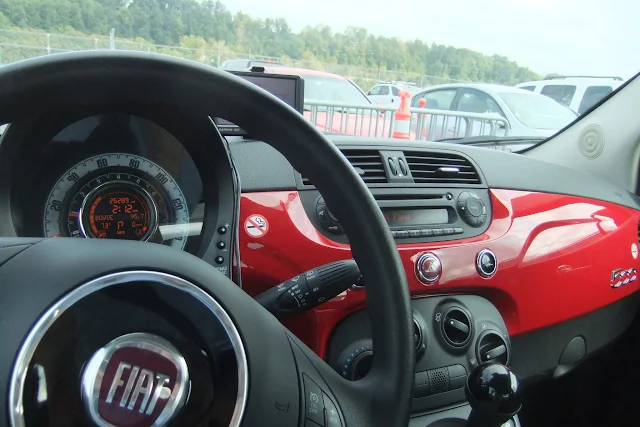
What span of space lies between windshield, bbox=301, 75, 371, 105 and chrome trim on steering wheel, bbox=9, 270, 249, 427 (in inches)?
66.8

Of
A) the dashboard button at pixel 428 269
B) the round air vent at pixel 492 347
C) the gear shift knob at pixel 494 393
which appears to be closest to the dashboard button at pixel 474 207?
the dashboard button at pixel 428 269

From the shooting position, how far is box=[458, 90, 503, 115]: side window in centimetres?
349

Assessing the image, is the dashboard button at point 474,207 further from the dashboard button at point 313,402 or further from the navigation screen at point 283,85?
the dashboard button at point 313,402

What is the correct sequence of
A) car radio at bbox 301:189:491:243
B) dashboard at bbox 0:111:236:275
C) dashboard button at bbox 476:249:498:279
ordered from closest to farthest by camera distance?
1. dashboard at bbox 0:111:236:275
2. car radio at bbox 301:189:491:243
3. dashboard button at bbox 476:249:498:279

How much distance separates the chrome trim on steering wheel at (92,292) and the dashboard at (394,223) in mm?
334

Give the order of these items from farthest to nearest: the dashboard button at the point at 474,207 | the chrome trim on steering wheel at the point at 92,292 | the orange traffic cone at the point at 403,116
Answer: the orange traffic cone at the point at 403,116
the dashboard button at the point at 474,207
the chrome trim on steering wheel at the point at 92,292

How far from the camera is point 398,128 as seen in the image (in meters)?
3.25

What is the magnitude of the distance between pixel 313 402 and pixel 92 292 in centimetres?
33

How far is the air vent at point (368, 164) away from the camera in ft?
5.34

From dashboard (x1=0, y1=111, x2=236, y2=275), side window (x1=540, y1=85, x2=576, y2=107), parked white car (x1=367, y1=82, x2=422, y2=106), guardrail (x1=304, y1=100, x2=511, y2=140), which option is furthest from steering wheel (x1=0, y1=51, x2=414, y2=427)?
side window (x1=540, y1=85, x2=576, y2=107)

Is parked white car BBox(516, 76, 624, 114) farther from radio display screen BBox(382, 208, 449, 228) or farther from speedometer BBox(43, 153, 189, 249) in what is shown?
speedometer BBox(43, 153, 189, 249)

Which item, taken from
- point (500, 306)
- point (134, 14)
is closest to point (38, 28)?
point (134, 14)

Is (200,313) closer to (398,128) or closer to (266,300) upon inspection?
(266,300)

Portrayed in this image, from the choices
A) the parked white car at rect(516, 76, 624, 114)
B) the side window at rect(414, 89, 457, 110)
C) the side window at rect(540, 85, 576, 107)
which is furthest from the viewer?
the side window at rect(540, 85, 576, 107)
